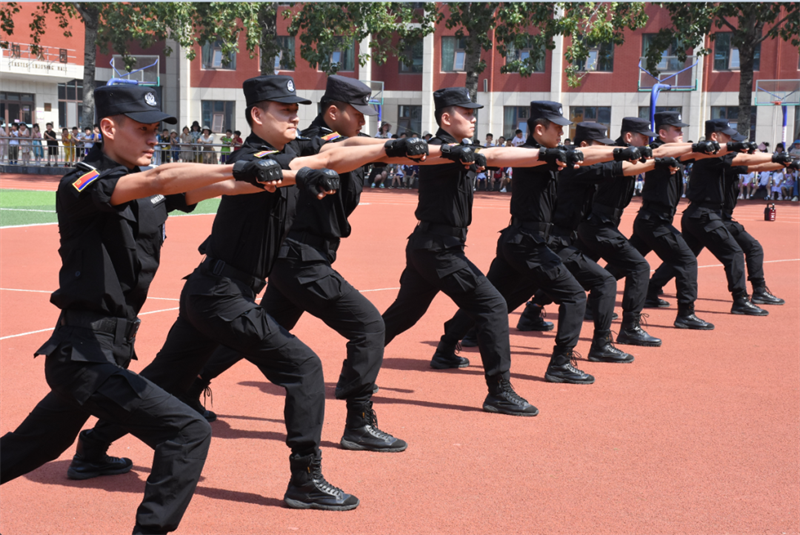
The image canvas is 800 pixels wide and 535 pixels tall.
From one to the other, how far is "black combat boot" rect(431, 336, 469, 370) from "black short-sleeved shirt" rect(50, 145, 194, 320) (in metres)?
4.31

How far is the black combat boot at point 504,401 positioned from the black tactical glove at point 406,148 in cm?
222

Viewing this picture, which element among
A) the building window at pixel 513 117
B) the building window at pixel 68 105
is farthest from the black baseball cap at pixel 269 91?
the building window at pixel 68 105

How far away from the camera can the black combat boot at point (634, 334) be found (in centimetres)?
906

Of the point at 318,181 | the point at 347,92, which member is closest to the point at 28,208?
the point at 347,92

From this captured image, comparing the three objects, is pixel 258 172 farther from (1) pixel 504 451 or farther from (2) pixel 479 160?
(1) pixel 504 451

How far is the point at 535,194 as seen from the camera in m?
7.48

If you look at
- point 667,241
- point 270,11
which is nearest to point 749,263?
point 667,241

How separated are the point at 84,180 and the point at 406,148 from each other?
1.78m

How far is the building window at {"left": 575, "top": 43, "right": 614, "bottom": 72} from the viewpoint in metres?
47.2

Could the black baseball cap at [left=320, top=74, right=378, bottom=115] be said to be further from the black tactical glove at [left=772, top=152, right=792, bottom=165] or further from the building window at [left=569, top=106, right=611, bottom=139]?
the building window at [left=569, top=106, right=611, bottom=139]

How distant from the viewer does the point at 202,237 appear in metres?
17.1

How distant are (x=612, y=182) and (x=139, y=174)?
6.26 m

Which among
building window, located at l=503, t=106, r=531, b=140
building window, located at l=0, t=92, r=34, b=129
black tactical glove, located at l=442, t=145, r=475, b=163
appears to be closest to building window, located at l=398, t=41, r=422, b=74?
building window, located at l=503, t=106, r=531, b=140

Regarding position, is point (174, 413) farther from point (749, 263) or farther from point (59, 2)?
point (59, 2)
